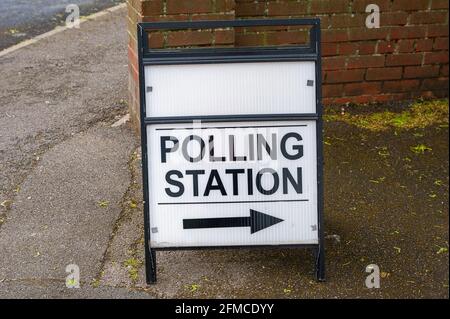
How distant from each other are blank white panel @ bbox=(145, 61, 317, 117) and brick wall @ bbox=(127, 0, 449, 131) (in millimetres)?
2036

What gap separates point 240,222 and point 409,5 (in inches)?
125

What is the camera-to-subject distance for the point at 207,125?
387cm

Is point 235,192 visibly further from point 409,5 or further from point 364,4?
point 409,5

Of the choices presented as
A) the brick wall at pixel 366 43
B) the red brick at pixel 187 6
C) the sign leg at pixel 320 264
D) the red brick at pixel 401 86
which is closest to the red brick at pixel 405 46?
the brick wall at pixel 366 43

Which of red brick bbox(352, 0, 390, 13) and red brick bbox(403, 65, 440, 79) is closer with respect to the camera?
red brick bbox(352, 0, 390, 13)

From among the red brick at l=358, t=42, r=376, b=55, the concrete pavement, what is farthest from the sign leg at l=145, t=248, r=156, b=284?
the red brick at l=358, t=42, r=376, b=55

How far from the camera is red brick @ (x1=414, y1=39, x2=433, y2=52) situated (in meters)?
6.36

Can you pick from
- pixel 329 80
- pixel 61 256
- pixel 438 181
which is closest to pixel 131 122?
pixel 329 80

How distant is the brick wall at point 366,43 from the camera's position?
6.04m

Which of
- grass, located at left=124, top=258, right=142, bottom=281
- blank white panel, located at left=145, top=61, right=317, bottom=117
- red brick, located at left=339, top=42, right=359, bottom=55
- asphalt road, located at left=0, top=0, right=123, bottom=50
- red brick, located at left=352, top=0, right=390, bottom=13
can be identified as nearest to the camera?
blank white panel, located at left=145, top=61, right=317, bottom=117

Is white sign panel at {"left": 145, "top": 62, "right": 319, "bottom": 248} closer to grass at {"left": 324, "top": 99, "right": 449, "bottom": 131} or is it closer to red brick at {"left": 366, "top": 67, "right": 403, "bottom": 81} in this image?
grass at {"left": 324, "top": 99, "right": 449, "bottom": 131}

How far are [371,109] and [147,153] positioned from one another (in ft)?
9.98

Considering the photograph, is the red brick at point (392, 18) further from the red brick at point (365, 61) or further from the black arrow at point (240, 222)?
the black arrow at point (240, 222)

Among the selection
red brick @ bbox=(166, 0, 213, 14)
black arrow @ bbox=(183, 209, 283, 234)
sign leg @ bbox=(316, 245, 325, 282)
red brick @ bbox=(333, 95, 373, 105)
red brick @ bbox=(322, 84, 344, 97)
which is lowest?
sign leg @ bbox=(316, 245, 325, 282)
